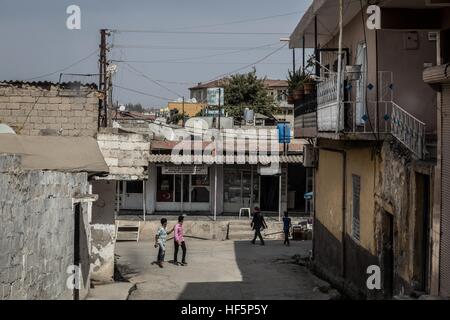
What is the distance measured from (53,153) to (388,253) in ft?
19.7


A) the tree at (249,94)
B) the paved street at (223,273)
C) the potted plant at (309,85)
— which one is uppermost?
the tree at (249,94)

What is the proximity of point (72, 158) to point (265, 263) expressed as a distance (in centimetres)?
972

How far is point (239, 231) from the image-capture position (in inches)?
1038

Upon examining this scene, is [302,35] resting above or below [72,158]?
above

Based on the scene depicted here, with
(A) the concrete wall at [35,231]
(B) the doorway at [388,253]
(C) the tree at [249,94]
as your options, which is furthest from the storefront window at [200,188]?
(C) the tree at [249,94]

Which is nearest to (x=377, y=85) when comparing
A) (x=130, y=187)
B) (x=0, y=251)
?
(x=0, y=251)

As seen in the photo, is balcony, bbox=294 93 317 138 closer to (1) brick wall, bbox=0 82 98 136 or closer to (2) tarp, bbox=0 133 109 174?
(1) brick wall, bbox=0 82 98 136

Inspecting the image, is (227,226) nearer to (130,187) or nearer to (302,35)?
(130,187)

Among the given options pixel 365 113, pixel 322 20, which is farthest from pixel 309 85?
pixel 365 113

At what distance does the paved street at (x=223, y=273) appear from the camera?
1363 cm

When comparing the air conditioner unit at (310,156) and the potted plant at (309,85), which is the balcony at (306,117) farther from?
the air conditioner unit at (310,156)

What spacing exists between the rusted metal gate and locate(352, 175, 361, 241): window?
4.99 meters

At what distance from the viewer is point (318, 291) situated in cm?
1390

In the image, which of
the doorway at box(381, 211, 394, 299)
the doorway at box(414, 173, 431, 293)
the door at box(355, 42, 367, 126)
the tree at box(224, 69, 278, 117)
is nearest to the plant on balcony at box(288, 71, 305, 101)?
the door at box(355, 42, 367, 126)
